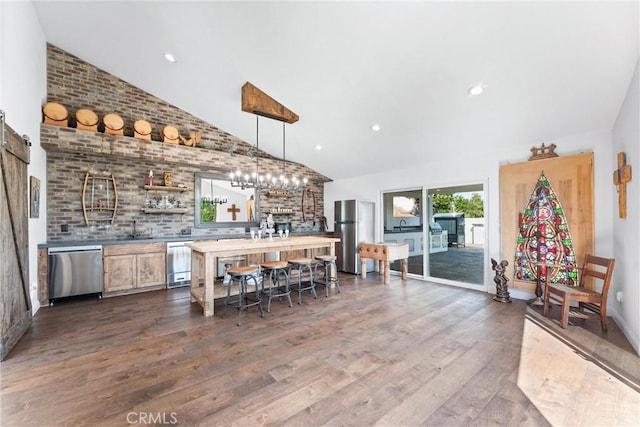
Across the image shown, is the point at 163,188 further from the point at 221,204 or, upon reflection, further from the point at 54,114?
the point at 54,114

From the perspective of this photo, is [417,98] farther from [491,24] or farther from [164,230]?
[164,230]

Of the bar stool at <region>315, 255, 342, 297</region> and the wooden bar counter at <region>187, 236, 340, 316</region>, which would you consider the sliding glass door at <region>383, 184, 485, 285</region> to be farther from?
the wooden bar counter at <region>187, 236, 340, 316</region>

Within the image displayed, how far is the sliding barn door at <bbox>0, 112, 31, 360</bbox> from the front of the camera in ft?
8.25

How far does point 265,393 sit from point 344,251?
4470 millimetres

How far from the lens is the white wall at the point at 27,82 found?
2852 mm

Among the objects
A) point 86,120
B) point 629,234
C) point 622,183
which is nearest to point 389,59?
point 622,183

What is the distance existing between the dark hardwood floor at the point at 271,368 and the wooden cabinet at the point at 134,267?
0.62 meters

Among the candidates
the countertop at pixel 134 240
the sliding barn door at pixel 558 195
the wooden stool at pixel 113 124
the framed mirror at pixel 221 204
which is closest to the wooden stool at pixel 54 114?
the wooden stool at pixel 113 124

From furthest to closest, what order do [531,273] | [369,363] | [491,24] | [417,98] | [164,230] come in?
[164,230]
[531,273]
[417,98]
[491,24]
[369,363]

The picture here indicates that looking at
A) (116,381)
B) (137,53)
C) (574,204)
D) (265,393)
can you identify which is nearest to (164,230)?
(137,53)

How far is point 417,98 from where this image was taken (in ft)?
12.0

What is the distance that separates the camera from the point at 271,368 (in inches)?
88.3

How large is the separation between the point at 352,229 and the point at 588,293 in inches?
154

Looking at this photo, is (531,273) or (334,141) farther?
(334,141)
